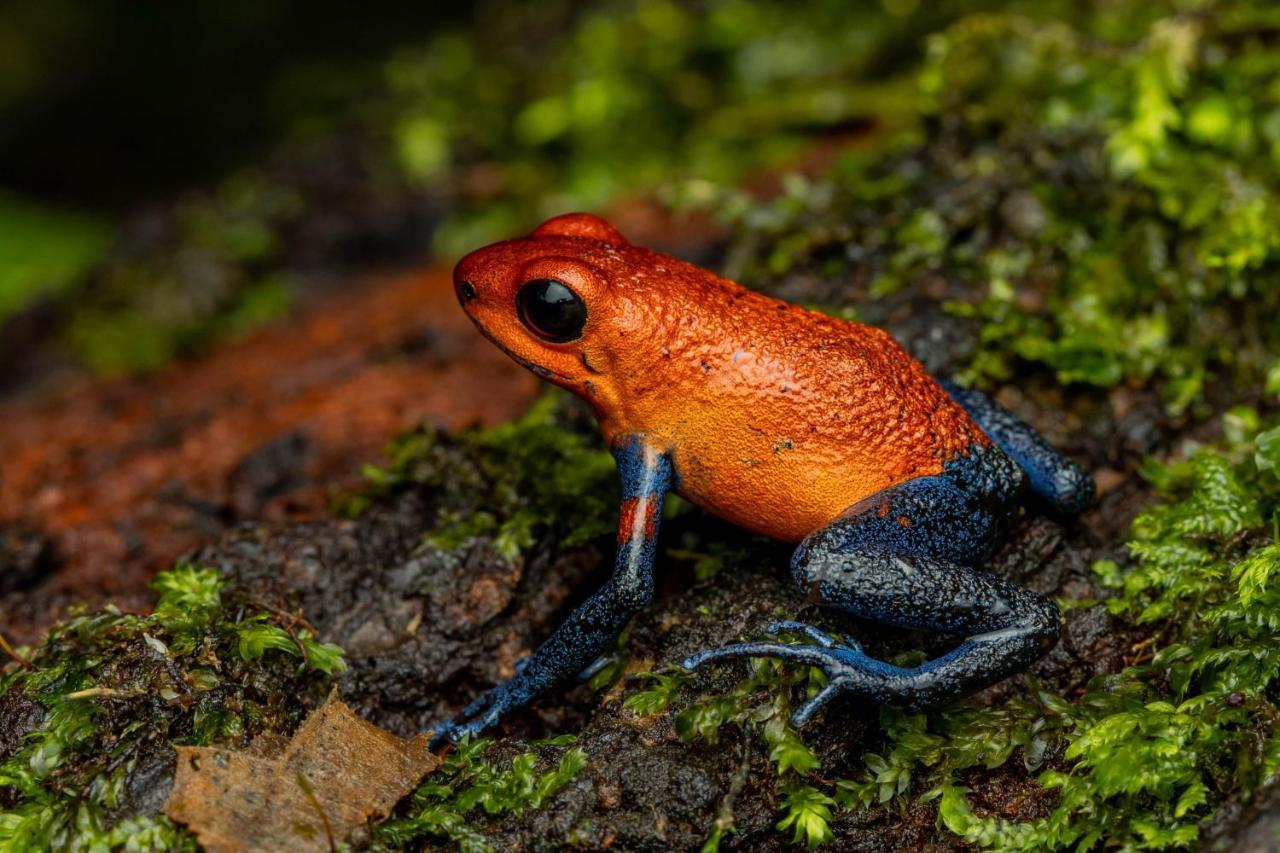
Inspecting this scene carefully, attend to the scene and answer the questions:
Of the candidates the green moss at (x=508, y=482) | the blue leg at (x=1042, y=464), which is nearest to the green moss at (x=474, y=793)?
the green moss at (x=508, y=482)

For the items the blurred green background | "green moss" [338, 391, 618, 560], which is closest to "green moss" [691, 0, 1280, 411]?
the blurred green background

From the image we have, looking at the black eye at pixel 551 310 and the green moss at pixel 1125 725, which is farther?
the black eye at pixel 551 310

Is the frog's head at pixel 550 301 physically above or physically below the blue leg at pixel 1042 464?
above

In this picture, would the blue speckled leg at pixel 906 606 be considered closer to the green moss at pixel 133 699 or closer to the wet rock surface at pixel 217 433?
the green moss at pixel 133 699

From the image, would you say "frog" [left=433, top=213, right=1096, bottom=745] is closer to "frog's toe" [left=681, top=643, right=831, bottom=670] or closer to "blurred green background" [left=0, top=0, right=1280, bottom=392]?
"frog's toe" [left=681, top=643, right=831, bottom=670]

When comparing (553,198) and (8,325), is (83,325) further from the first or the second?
(553,198)

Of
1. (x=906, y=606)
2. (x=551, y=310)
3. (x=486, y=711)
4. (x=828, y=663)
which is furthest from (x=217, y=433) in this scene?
(x=906, y=606)

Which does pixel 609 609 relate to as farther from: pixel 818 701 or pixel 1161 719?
pixel 1161 719

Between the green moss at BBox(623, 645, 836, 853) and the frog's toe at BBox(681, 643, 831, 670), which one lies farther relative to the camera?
the frog's toe at BBox(681, 643, 831, 670)
